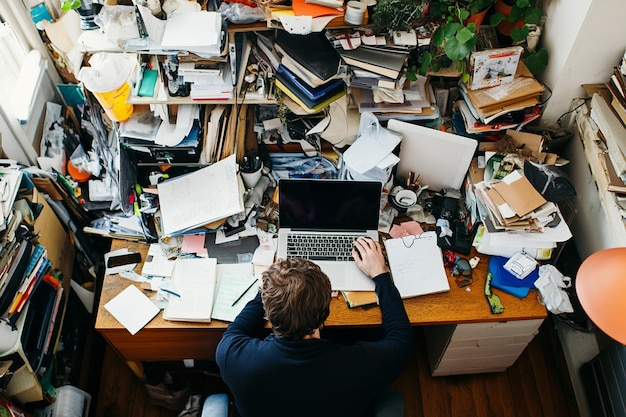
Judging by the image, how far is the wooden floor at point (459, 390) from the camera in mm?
2430

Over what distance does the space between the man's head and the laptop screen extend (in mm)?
424

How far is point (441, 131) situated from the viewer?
2.14 metres

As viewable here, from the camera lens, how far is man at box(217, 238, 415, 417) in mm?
1538

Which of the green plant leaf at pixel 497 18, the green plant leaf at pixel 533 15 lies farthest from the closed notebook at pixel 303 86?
the green plant leaf at pixel 533 15

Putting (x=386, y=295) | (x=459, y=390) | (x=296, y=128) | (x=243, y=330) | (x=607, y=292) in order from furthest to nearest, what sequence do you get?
(x=459, y=390), (x=296, y=128), (x=386, y=295), (x=243, y=330), (x=607, y=292)

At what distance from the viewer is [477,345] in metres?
2.18

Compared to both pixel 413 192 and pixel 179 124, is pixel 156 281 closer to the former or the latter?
pixel 179 124

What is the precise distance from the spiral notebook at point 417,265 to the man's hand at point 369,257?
0.06 meters

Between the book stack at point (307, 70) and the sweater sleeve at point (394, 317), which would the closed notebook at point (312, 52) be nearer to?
the book stack at point (307, 70)

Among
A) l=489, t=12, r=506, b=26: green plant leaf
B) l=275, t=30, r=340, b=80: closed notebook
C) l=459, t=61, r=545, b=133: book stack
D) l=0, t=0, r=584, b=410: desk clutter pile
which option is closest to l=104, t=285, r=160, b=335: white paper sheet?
l=0, t=0, r=584, b=410: desk clutter pile

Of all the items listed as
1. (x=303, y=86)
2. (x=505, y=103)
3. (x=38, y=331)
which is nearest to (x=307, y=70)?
(x=303, y=86)

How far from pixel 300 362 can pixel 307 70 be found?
103cm

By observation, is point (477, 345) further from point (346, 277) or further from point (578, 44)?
point (578, 44)

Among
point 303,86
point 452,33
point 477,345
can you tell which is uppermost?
point 452,33
